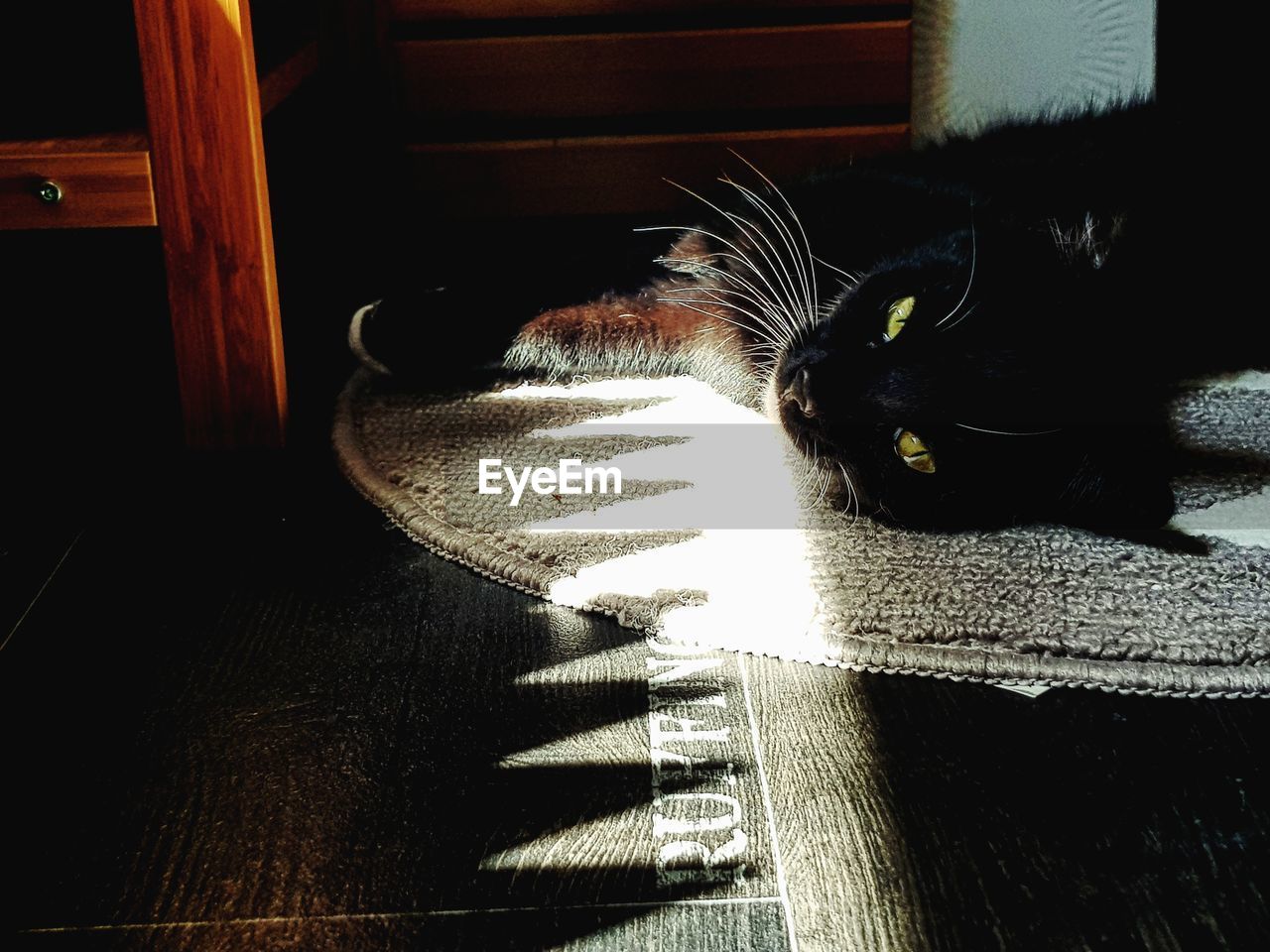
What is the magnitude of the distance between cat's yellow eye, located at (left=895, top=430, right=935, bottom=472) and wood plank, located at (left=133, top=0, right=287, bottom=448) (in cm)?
70

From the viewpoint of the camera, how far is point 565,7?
1966 mm

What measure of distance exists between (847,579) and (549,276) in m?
0.65

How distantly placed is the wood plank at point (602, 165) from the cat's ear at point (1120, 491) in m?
0.96

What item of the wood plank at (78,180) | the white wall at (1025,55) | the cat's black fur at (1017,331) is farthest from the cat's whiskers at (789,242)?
the wood plank at (78,180)

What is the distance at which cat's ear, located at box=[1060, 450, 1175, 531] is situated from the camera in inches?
47.8

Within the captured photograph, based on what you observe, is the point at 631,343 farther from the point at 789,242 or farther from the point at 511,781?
the point at 511,781

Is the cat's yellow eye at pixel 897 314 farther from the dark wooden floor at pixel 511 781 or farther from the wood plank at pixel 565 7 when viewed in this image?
the wood plank at pixel 565 7

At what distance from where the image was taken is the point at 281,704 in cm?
101

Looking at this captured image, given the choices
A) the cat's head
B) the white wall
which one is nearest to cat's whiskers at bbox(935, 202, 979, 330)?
the cat's head

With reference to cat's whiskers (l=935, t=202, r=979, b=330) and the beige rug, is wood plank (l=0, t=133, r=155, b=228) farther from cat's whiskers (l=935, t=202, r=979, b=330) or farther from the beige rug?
cat's whiskers (l=935, t=202, r=979, b=330)

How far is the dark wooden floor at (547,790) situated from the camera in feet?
2.64

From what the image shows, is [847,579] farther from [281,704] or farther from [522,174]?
[522,174]

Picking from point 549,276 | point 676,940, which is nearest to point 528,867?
point 676,940

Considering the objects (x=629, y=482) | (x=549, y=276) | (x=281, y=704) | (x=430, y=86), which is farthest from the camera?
(x=430, y=86)
